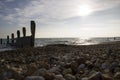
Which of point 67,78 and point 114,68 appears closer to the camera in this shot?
point 67,78

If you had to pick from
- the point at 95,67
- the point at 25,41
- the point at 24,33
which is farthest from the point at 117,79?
the point at 24,33

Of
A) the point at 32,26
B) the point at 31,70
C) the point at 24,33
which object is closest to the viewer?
the point at 31,70

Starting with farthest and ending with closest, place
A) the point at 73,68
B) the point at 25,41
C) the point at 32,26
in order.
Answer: the point at 25,41, the point at 32,26, the point at 73,68

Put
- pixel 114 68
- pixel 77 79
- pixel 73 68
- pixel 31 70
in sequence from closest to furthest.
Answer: pixel 77 79 → pixel 31 70 → pixel 114 68 → pixel 73 68

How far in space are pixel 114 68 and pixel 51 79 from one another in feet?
5.13

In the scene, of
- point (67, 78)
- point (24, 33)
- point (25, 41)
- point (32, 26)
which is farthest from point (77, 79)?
point (24, 33)

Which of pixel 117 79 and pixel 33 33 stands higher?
pixel 33 33

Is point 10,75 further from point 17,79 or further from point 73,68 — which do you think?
point 73,68

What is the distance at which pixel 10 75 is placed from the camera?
3182mm

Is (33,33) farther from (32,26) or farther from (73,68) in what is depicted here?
(73,68)

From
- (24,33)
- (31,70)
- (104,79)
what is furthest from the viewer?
(24,33)

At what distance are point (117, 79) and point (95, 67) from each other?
1461 mm

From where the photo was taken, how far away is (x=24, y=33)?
71.8ft

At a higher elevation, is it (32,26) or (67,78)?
(32,26)
